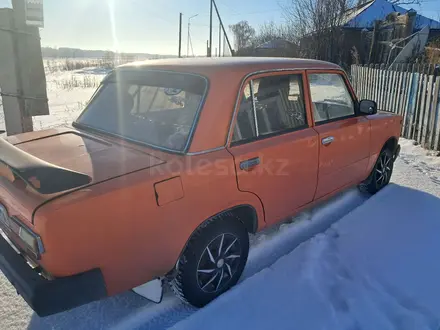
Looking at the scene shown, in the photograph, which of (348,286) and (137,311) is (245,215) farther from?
(137,311)

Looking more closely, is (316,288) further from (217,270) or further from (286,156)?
(286,156)

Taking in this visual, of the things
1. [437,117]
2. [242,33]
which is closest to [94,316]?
[437,117]

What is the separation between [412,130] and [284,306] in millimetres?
6227

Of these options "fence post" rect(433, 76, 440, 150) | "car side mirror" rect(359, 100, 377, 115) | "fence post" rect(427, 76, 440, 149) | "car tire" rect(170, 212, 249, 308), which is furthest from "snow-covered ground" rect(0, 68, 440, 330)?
"fence post" rect(427, 76, 440, 149)

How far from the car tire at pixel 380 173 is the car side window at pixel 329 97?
1.03 meters

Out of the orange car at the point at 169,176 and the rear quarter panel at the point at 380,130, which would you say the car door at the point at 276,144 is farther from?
the rear quarter panel at the point at 380,130

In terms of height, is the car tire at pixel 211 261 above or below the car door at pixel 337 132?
below

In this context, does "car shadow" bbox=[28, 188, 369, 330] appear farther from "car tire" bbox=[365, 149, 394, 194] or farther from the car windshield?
"car tire" bbox=[365, 149, 394, 194]

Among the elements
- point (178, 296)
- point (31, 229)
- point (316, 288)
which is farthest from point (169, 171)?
point (316, 288)

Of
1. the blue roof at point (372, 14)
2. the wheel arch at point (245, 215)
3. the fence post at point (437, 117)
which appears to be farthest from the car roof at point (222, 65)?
the blue roof at point (372, 14)

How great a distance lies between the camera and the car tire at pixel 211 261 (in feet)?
7.75

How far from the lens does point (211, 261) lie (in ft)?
8.28

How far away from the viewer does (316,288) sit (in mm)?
2631

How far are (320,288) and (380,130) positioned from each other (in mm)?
2341
